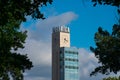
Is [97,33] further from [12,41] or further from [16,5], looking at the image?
[16,5]

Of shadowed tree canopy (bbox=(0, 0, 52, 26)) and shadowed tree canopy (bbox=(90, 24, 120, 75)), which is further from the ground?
shadowed tree canopy (bbox=(90, 24, 120, 75))

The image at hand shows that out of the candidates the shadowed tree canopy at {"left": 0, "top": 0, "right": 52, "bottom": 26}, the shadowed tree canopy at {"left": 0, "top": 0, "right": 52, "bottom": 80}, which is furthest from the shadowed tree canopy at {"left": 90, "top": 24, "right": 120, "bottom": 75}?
the shadowed tree canopy at {"left": 0, "top": 0, "right": 52, "bottom": 26}

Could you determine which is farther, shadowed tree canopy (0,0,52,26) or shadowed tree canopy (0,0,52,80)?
shadowed tree canopy (0,0,52,80)

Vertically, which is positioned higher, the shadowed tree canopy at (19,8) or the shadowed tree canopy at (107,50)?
the shadowed tree canopy at (107,50)

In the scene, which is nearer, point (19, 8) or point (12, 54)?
point (19, 8)

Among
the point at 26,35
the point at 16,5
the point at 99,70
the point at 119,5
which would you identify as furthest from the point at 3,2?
the point at 99,70

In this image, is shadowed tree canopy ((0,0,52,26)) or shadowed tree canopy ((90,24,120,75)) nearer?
shadowed tree canopy ((0,0,52,26))

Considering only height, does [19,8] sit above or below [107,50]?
below

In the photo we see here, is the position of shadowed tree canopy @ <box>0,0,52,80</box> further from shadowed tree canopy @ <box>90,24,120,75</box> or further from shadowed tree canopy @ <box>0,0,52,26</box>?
shadowed tree canopy @ <box>0,0,52,26</box>

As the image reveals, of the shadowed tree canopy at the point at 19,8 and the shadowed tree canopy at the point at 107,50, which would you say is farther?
the shadowed tree canopy at the point at 107,50

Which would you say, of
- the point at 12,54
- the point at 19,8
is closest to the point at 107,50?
the point at 12,54

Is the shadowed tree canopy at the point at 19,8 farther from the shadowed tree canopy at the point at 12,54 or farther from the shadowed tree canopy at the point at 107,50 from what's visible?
the shadowed tree canopy at the point at 107,50

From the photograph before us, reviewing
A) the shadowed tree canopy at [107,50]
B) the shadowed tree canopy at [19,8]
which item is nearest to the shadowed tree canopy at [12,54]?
the shadowed tree canopy at [107,50]

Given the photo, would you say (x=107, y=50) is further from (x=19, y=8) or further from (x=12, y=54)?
(x=19, y=8)
